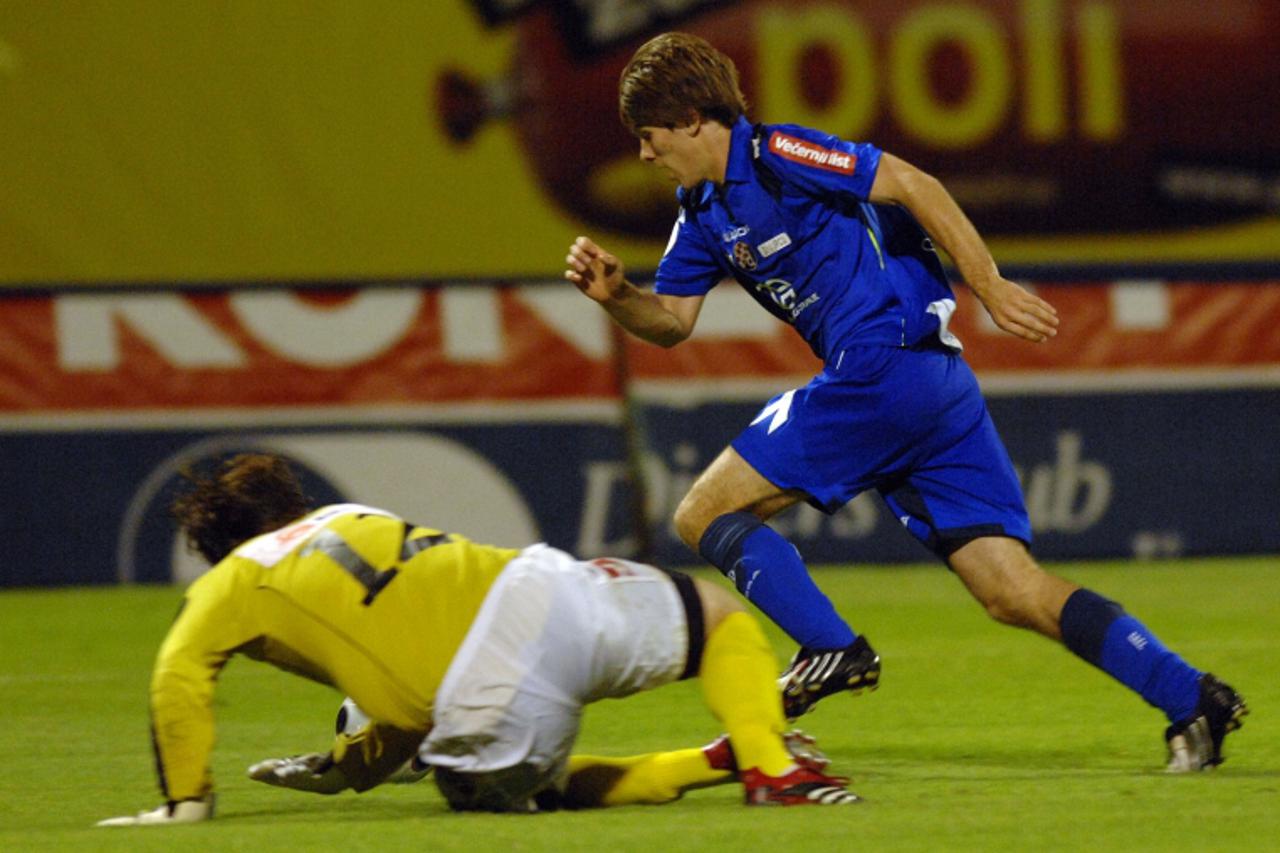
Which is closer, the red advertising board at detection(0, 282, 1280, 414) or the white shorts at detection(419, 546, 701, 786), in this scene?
the white shorts at detection(419, 546, 701, 786)

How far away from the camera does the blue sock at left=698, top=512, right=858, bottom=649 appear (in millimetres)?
4645

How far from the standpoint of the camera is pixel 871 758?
499 cm

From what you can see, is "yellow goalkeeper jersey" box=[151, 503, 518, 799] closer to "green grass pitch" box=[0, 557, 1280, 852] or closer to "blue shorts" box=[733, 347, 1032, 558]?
"green grass pitch" box=[0, 557, 1280, 852]

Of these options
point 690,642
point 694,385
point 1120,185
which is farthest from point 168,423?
point 1120,185

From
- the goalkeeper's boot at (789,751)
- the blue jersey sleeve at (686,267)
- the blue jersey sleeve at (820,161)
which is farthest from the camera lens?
the blue jersey sleeve at (686,267)

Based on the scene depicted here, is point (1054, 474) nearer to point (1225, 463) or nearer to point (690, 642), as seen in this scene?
point (1225, 463)

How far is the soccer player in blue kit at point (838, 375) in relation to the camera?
458 cm

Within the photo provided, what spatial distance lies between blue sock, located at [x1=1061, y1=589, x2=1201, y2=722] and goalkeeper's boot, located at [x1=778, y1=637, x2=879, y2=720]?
1.45 feet

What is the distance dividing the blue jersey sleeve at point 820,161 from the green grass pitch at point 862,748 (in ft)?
4.26

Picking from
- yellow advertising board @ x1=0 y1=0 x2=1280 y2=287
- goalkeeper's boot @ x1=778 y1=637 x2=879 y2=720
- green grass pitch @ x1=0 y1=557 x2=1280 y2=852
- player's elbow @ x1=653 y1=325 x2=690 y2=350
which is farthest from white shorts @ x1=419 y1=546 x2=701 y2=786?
yellow advertising board @ x1=0 y1=0 x2=1280 y2=287

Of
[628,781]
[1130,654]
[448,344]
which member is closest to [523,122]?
[448,344]

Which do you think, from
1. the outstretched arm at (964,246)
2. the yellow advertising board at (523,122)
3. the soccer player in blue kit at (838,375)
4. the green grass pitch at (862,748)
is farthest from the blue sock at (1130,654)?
the yellow advertising board at (523,122)

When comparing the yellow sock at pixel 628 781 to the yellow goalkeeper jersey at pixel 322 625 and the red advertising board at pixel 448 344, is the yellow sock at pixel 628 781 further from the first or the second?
the red advertising board at pixel 448 344

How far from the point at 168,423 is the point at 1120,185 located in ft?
22.2
